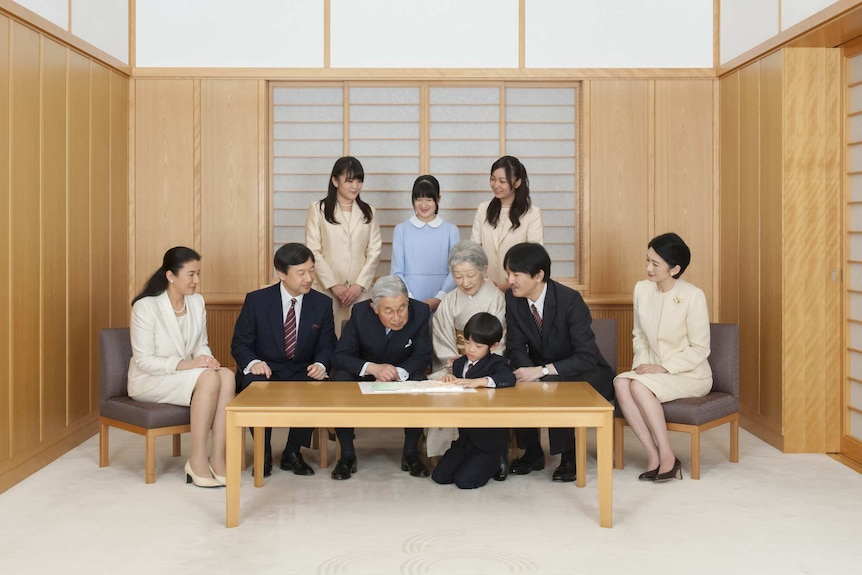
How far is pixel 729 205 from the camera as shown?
5.33 meters

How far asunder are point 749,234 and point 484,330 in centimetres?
200

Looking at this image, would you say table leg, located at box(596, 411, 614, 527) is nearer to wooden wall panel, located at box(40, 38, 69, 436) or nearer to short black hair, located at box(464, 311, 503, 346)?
short black hair, located at box(464, 311, 503, 346)

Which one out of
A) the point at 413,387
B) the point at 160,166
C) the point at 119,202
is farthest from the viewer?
the point at 160,166

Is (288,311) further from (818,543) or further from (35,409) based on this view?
(818,543)

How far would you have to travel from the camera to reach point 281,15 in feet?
17.9

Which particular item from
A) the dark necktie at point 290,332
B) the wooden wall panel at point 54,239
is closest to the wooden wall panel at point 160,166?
the wooden wall panel at point 54,239

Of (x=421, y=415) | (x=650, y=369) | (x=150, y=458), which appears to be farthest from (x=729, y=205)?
(x=150, y=458)

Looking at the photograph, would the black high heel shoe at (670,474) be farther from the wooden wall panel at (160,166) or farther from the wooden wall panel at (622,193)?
the wooden wall panel at (160,166)

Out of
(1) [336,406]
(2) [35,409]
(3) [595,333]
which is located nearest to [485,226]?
(3) [595,333]

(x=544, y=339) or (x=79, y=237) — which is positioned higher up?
(x=79, y=237)

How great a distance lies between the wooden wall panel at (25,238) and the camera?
3.96 meters

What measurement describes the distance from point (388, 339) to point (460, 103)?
76.3 inches

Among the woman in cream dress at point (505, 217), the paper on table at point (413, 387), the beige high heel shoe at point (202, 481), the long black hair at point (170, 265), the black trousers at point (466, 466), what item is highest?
the woman in cream dress at point (505, 217)

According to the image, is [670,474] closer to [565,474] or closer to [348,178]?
[565,474]
